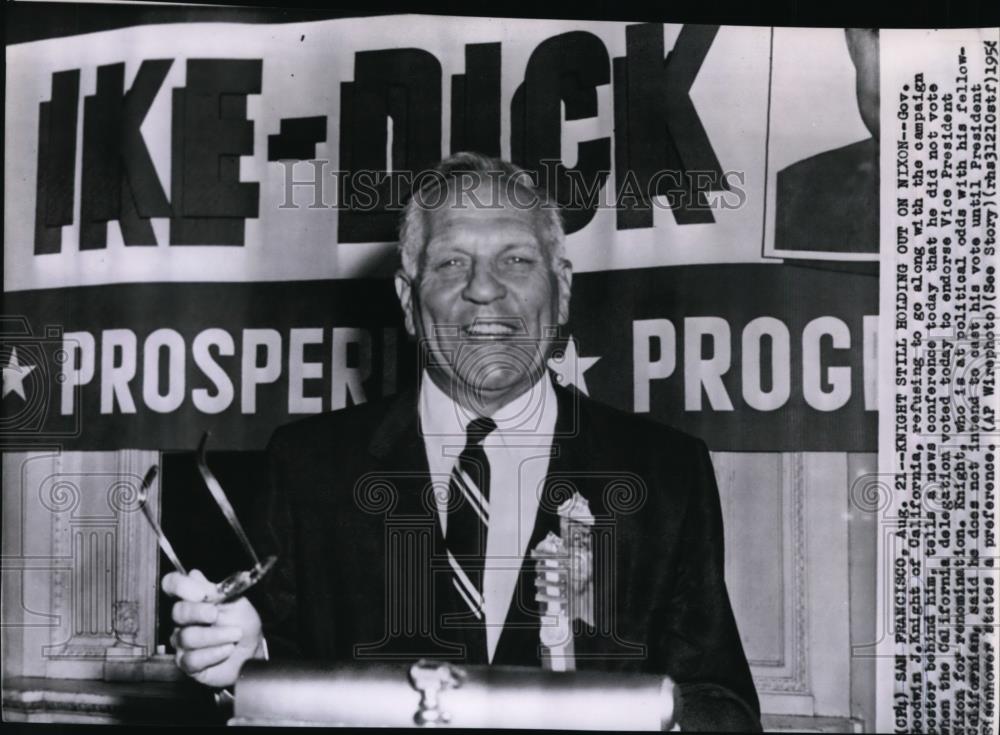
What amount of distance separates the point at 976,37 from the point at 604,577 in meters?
1.80

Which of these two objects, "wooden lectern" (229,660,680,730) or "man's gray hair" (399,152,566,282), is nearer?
"wooden lectern" (229,660,680,730)

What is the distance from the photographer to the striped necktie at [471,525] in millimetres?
3100

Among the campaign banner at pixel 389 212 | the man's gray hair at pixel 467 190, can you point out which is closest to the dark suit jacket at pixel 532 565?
the campaign banner at pixel 389 212

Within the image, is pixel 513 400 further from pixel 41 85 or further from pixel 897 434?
pixel 41 85

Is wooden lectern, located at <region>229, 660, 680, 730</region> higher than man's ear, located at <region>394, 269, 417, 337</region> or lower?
lower

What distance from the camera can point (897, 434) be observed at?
316cm

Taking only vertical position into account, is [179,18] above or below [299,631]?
above

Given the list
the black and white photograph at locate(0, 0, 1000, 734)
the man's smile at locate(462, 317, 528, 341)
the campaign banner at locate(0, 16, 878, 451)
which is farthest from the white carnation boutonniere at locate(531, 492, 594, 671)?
the man's smile at locate(462, 317, 528, 341)

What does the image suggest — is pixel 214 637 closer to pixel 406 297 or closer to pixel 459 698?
pixel 459 698

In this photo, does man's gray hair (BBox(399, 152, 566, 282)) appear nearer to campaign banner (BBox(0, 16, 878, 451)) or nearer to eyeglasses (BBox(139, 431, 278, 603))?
campaign banner (BBox(0, 16, 878, 451))

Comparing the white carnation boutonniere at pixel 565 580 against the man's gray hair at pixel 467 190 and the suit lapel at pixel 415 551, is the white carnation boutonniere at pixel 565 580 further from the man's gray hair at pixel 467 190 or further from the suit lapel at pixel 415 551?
the man's gray hair at pixel 467 190

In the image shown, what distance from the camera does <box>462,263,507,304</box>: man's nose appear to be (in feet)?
10.2

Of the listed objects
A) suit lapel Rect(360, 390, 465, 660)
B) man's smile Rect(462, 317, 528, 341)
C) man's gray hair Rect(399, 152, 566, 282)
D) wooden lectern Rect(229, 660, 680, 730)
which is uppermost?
man's gray hair Rect(399, 152, 566, 282)

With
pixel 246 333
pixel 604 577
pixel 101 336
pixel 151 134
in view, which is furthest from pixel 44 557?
pixel 604 577
